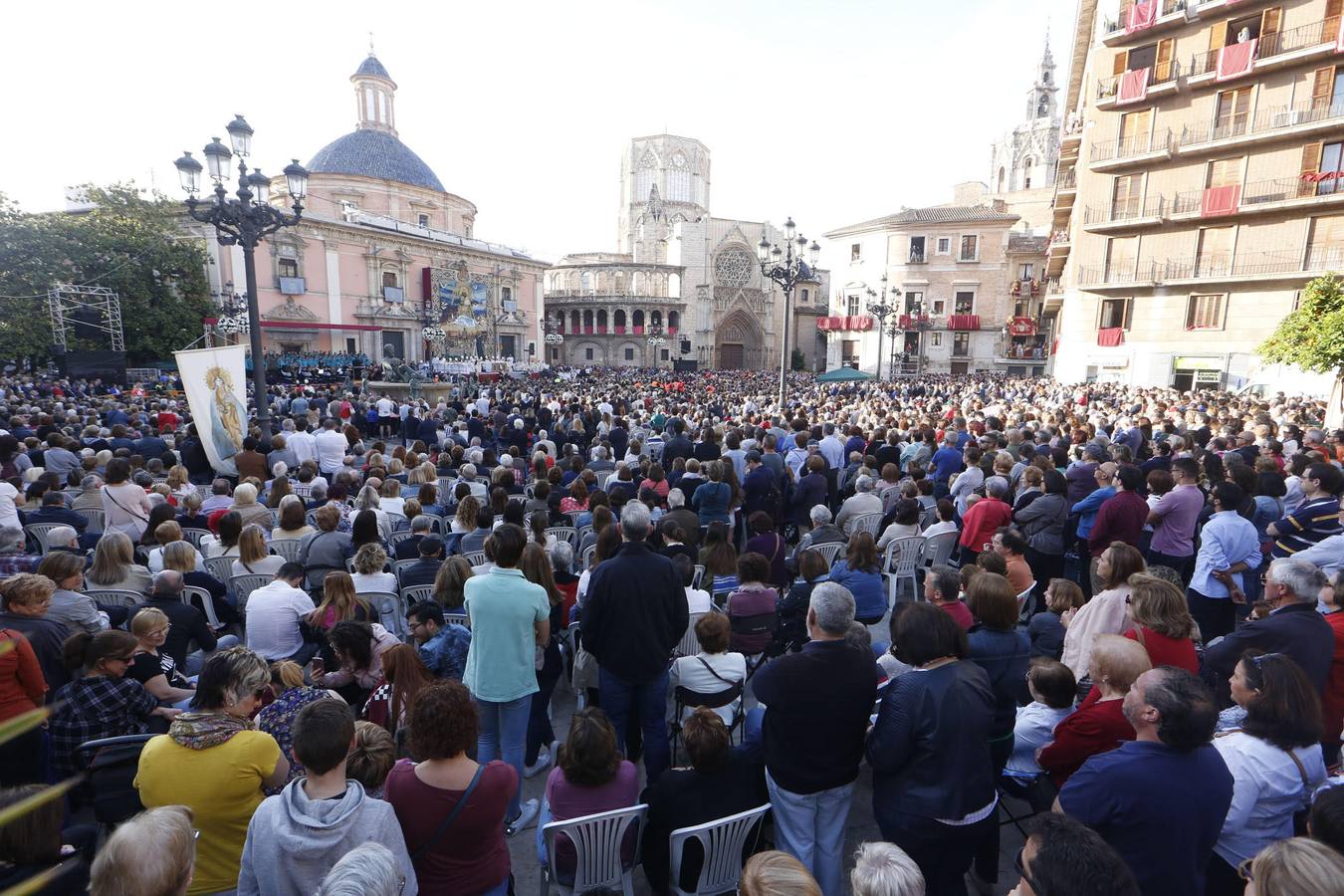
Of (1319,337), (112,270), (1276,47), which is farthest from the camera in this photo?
(112,270)

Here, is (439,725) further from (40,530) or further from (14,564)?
(40,530)

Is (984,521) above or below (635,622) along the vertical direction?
above

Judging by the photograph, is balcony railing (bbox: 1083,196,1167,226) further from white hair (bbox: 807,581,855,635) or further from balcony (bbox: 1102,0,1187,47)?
white hair (bbox: 807,581,855,635)

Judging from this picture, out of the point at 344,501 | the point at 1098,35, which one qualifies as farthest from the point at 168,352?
the point at 1098,35

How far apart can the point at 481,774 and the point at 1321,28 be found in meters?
29.8

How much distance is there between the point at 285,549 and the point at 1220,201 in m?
28.3

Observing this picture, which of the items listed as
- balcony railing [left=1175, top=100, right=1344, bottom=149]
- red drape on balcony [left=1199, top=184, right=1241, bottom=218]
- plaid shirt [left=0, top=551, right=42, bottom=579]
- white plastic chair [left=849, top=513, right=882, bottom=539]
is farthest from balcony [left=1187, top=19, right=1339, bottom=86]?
plaid shirt [left=0, top=551, right=42, bottom=579]

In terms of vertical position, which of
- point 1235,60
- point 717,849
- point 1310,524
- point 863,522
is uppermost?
point 1235,60

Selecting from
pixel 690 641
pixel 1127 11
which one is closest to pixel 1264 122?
pixel 1127 11

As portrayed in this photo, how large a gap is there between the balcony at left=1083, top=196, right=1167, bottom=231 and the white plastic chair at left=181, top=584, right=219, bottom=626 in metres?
28.8

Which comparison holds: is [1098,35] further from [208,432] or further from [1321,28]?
[208,432]

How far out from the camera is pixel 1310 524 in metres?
4.80

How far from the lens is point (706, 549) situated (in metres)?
5.09

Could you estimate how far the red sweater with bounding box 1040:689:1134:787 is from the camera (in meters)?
2.55
